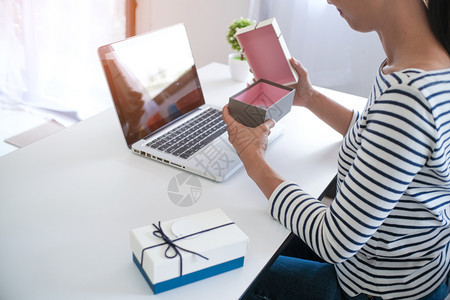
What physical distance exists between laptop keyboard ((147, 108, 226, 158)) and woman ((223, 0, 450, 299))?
118mm

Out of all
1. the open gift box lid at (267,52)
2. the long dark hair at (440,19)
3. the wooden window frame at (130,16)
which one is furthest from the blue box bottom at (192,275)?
the wooden window frame at (130,16)

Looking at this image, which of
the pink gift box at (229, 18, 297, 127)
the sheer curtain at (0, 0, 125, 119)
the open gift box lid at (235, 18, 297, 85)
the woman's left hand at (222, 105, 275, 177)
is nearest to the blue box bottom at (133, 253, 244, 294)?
the woman's left hand at (222, 105, 275, 177)

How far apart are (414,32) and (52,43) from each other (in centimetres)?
Result: 234

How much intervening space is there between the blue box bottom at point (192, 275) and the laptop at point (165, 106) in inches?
10.2

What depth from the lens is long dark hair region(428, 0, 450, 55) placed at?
2.32ft

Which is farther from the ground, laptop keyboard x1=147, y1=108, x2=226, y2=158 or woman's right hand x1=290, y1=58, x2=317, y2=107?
woman's right hand x1=290, y1=58, x2=317, y2=107

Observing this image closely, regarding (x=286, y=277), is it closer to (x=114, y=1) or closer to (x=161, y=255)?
Result: (x=161, y=255)

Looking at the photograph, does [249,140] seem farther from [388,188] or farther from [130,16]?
[130,16]

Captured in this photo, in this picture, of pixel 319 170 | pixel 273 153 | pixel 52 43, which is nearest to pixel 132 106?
pixel 273 153

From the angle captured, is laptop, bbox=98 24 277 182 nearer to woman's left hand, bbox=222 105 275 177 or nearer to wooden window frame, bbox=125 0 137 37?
woman's left hand, bbox=222 105 275 177

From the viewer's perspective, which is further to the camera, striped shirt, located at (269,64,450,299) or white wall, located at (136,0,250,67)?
white wall, located at (136,0,250,67)

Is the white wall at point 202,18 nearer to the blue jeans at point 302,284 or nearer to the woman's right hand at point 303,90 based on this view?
the woman's right hand at point 303,90

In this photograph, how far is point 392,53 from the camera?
81 centimetres

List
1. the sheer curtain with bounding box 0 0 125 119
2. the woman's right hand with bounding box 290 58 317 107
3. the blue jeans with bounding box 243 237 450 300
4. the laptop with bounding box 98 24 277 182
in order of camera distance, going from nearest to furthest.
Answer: the blue jeans with bounding box 243 237 450 300 < the laptop with bounding box 98 24 277 182 < the woman's right hand with bounding box 290 58 317 107 < the sheer curtain with bounding box 0 0 125 119
